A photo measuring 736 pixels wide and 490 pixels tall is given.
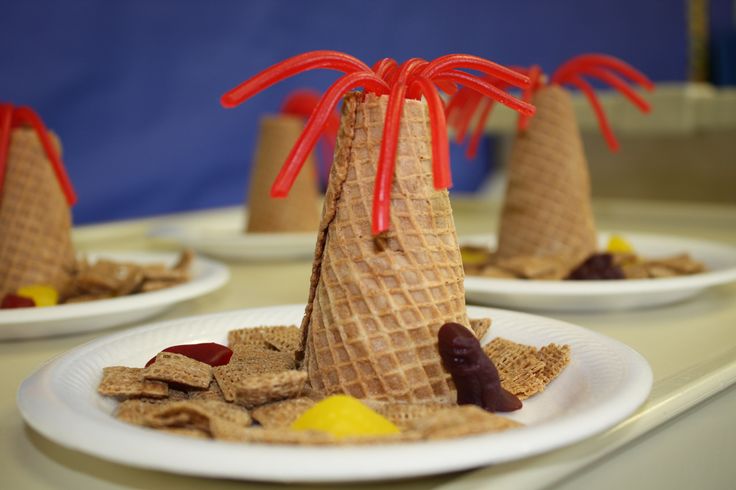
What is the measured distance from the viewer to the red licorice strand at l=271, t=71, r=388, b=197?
62 cm

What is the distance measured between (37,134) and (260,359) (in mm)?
655

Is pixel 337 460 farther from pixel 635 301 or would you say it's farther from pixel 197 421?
pixel 635 301

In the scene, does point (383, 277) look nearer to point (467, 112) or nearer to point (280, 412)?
point (280, 412)

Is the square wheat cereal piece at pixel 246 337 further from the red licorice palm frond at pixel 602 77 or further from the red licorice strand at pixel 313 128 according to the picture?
the red licorice palm frond at pixel 602 77

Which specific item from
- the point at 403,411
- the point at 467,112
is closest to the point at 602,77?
the point at 467,112

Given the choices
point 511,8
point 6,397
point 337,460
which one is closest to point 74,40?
point 6,397

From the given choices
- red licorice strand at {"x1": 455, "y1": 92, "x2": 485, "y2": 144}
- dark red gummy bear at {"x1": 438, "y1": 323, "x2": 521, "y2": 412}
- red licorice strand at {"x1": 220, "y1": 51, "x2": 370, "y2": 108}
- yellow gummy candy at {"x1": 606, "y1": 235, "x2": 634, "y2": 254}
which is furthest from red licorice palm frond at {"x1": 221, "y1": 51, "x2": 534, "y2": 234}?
yellow gummy candy at {"x1": 606, "y1": 235, "x2": 634, "y2": 254}

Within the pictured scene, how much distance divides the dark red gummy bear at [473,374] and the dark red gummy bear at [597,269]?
0.53m

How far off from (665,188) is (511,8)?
2147 mm

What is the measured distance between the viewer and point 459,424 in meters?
0.53

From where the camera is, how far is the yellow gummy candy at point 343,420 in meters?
0.55

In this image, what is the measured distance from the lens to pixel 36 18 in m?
2.29

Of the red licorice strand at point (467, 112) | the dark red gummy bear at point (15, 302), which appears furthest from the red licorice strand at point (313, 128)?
the dark red gummy bear at point (15, 302)

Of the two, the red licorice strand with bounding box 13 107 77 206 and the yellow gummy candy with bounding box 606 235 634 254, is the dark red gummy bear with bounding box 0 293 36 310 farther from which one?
the yellow gummy candy with bounding box 606 235 634 254
